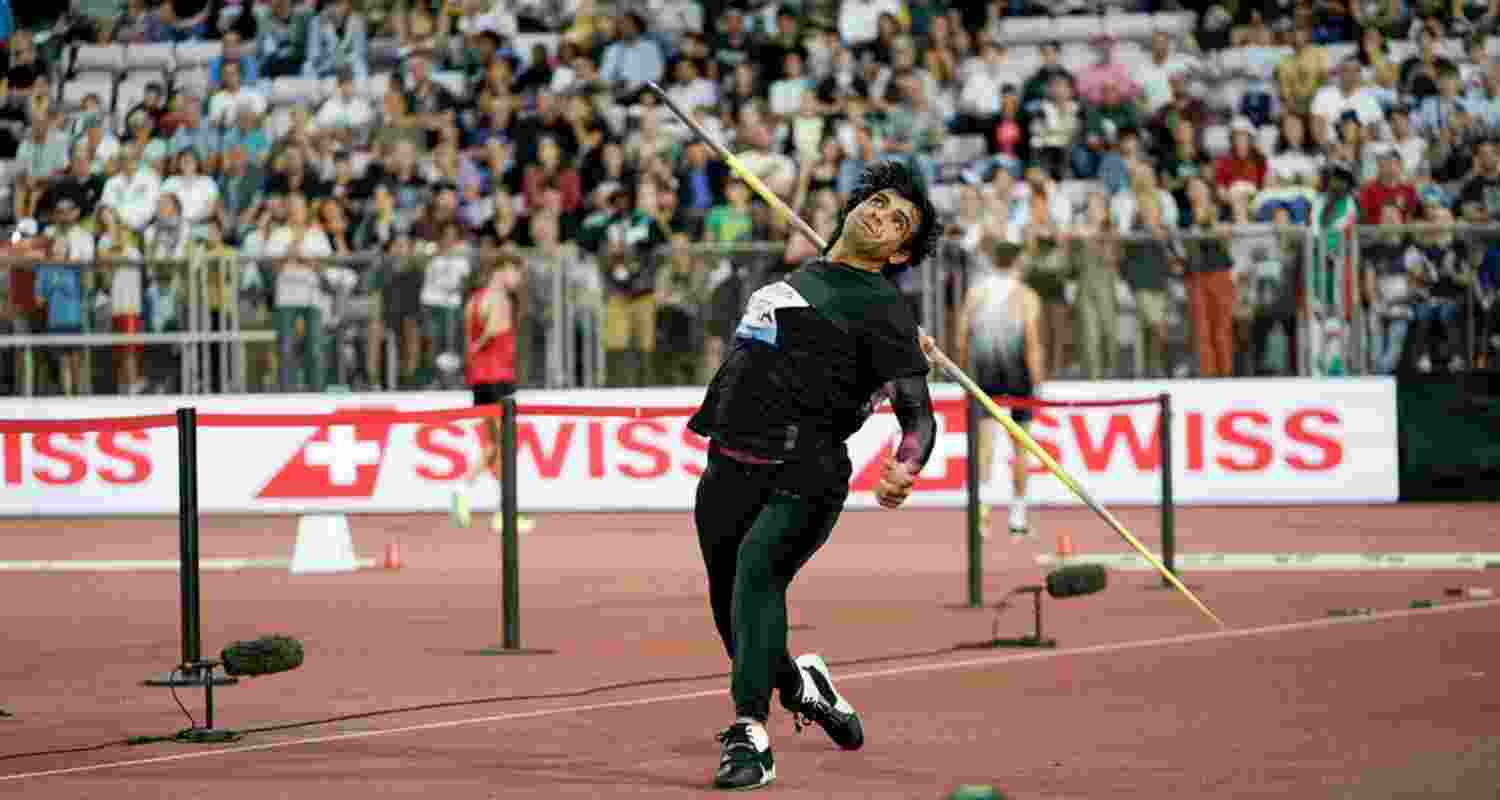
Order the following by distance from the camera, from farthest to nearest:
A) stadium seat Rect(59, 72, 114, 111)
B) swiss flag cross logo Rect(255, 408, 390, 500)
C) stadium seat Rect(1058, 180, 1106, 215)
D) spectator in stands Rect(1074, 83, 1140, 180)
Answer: stadium seat Rect(59, 72, 114, 111) → spectator in stands Rect(1074, 83, 1140, 180) → stadium seat Rect(1058, 180, 1106, 215) → swiss flag cross logo Rect(255, 408, 390, 500)

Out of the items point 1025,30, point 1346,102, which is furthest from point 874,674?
point 1025,30

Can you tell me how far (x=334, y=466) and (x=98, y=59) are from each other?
31.6ft

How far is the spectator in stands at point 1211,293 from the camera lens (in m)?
23.7

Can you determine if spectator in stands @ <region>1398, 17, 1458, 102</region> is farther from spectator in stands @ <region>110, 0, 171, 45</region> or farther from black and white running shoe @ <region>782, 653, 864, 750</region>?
black and white running shoe @ <region>782, 653, 864, 750</region>

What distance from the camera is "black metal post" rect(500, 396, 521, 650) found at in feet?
42.6

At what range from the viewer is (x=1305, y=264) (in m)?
23.7

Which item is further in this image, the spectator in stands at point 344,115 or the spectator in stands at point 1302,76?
the spectator in stands at point 344,115

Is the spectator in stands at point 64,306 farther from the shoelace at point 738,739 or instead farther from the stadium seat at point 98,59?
the shoelace at point 738,739

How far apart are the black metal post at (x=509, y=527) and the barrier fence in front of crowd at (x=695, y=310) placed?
10.1 m

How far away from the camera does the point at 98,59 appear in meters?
32.1

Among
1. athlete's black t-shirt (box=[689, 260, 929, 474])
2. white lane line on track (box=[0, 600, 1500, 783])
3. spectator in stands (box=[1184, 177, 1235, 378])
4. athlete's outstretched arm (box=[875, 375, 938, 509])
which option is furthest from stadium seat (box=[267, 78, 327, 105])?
athlete's outstretched arm (box=[875, 375, 938, 509])

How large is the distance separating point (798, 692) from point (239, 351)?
15918 millimetres

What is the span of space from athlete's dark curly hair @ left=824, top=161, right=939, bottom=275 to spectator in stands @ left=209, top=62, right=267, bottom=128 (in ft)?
69.0

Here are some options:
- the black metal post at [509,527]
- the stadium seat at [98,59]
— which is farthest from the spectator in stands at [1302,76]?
the black metal post at [509,527]
